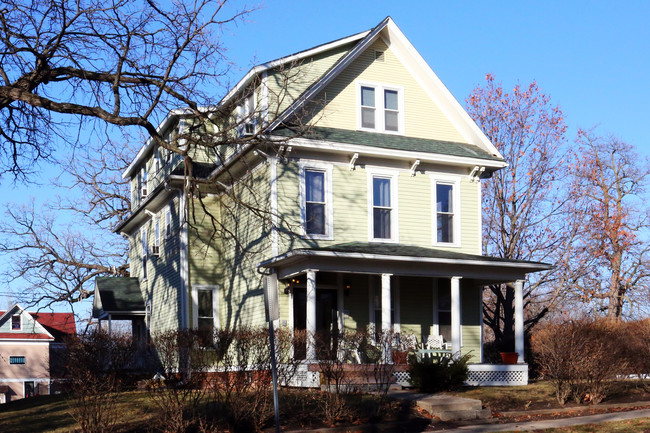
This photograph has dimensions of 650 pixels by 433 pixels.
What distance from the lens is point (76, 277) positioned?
118 feet

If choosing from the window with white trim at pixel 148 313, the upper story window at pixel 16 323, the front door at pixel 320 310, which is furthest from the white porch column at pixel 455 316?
the upper story window at pixel 16 323

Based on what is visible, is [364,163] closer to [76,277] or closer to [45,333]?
[76,277]

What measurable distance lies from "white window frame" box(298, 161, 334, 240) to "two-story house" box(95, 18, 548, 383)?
0.03 m

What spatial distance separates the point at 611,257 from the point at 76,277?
2491cm

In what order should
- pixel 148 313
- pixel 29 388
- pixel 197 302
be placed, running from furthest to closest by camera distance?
1. pixel 29 388
2. pixel 148 313
3. pixel 197 302

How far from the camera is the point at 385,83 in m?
21.8

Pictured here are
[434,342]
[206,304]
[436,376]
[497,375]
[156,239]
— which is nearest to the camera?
[436,376]

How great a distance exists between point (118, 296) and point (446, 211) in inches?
500

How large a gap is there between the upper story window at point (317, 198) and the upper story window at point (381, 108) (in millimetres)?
2169

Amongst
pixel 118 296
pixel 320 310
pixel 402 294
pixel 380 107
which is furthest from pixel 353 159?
pixel 118 296

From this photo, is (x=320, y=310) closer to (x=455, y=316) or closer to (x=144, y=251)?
(x=455, y=316)

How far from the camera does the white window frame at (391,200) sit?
2053 cm

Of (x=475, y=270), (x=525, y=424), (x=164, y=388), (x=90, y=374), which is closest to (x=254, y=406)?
(x=164, y=388)

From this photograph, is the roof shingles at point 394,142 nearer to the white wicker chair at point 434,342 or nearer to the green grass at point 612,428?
the white wicker chair at point 434,342
